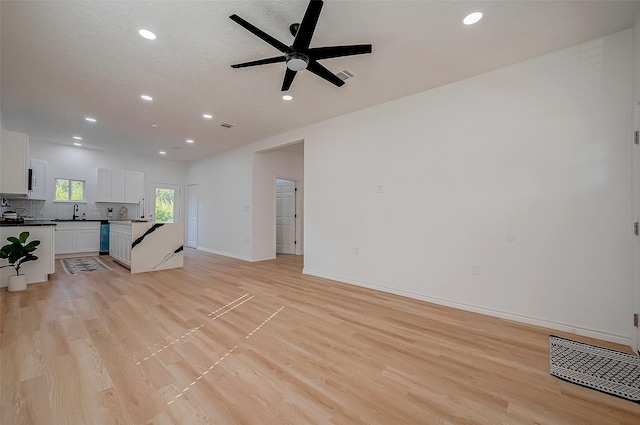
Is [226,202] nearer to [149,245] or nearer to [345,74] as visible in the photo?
[149,245]

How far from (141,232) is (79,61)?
3.08 metres

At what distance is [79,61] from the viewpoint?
308 cm

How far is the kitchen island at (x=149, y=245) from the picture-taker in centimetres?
509

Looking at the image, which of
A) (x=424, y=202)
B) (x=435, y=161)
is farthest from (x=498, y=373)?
(x=435, y=161)

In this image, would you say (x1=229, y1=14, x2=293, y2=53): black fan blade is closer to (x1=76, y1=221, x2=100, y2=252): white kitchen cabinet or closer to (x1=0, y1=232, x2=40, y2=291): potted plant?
(x1=0, y1=232, x2=40, y2=291): potted plant

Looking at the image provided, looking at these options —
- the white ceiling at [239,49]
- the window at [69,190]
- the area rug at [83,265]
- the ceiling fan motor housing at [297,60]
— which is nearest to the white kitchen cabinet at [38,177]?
the window at [69,190]

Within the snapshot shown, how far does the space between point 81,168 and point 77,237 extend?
1985mm

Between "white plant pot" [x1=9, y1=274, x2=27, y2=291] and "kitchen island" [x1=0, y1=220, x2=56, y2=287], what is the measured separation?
1.02ft

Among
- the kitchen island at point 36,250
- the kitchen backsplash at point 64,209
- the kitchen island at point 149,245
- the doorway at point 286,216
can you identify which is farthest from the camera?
the doorway at point 286,216

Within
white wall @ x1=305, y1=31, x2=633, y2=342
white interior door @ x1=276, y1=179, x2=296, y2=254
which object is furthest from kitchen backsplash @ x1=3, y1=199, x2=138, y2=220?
white wall @ x1=305, y1=31, x2=633, y2=342

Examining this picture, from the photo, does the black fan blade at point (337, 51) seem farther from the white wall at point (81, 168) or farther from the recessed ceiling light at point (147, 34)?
the white wall at point (81, 168)

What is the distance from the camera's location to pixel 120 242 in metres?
5.88

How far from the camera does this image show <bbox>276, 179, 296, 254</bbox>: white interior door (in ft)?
25.6

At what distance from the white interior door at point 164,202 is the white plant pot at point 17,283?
4.82 metres
